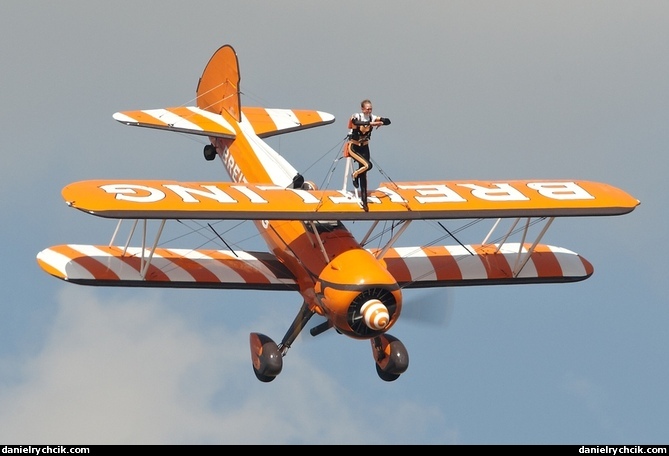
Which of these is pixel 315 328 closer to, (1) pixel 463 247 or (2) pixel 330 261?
(2) pixel 330 261

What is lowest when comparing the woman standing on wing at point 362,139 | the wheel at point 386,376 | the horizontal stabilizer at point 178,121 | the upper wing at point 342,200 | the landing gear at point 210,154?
the wheel at point 386,376

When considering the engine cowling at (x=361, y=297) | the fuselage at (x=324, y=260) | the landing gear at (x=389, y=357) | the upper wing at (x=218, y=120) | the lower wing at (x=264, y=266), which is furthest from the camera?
the upper wing at (x=218, y=120)

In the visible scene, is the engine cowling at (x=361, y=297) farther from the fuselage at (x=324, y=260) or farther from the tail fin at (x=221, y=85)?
the tail fin at (x=221, y=85)

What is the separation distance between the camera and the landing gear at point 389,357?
3284cm

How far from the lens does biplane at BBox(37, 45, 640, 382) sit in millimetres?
31078

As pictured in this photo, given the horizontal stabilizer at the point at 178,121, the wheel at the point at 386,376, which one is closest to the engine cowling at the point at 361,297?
the wheel at the point at 386,376

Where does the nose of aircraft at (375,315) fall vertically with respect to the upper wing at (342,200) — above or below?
below

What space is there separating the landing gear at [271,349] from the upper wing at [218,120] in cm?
694

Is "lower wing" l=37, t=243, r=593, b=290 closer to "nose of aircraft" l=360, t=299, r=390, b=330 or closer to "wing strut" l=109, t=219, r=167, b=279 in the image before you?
"wing strut" l=109, t=219, r=167, b=279

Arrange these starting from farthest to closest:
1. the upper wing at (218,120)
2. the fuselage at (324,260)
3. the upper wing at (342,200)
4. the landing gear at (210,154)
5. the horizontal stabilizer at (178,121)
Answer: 1. the landing gear at (210,154)
2. the upper wing at (218,120)
3. the horizontal stabilizer at (178,121)
4. the fuselage at (324,260)
5. the upper wing at (342,200)

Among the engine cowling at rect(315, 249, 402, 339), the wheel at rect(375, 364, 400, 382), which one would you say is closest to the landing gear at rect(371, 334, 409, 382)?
the wheel at rect(375, 364, 400, 382)

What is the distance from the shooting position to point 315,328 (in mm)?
32906

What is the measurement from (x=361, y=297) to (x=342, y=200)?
1836 mm

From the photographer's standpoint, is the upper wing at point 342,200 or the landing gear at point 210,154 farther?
the landing gear at point 210,154
